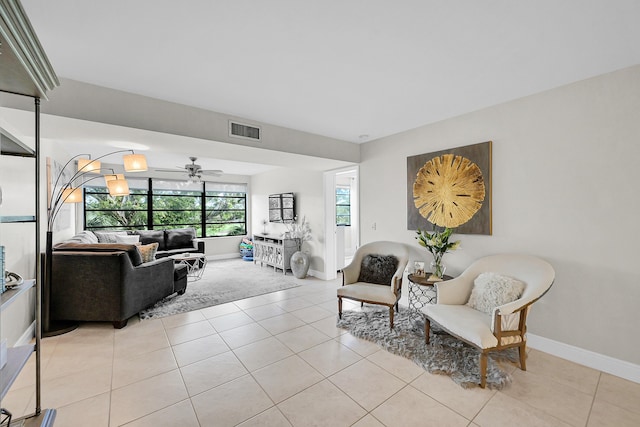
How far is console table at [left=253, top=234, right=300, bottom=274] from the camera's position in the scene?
5707mm

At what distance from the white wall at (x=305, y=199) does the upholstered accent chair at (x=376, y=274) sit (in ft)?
5.65

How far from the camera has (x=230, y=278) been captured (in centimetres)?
538

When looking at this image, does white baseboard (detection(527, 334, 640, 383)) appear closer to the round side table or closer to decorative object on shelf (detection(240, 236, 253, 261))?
the round side table

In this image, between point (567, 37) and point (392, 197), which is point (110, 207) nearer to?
point (392, 197)

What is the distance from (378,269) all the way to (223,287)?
283 cm

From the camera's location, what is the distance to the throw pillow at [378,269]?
3.49 metres

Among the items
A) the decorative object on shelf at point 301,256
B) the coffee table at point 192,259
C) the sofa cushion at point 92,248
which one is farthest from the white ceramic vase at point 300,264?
the sofa cushion at point 92,248

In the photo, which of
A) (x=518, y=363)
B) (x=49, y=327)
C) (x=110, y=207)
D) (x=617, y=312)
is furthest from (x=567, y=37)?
(x=110, y=207)

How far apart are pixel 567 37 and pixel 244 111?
284 centimetres

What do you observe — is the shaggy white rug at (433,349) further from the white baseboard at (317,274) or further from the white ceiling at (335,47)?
the white ceiling at (335,47)

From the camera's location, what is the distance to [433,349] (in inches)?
100

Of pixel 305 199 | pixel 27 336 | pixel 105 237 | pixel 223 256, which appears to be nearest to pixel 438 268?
pixel 305 199

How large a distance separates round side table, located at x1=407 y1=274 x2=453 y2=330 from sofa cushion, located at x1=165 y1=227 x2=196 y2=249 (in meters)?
5.47

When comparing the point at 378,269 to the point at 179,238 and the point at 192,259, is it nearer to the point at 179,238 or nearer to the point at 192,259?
the point at 192,259
